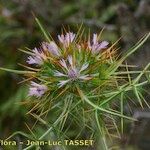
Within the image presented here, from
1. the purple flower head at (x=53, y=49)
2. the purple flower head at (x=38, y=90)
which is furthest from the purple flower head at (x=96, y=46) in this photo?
the purple flower head at (x=38, y=90)

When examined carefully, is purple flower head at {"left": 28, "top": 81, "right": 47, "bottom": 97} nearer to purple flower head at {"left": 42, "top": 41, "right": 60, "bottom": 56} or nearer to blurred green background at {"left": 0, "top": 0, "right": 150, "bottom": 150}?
purple flower head at {"left": 42, "top": 41, "right": 60, "bottom": 56}

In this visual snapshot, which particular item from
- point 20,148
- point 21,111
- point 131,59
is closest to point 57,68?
point 20,148

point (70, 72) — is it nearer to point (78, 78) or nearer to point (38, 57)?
point (78, 78)

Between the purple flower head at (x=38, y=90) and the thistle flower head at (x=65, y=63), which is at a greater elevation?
the thistle flower head at (x=65, y=63)

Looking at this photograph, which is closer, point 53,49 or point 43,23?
point 53,49

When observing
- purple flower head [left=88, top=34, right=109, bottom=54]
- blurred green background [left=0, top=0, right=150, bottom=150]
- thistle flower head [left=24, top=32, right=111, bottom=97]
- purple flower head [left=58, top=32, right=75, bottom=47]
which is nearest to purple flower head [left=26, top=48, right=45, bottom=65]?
thistle flower head [left=24, top=32, right=111, bottom=97]

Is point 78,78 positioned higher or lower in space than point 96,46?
lower

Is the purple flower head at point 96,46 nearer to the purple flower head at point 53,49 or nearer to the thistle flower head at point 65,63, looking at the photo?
the thistle flower head at point 65,63

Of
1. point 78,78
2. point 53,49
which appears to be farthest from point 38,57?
point 78,78
